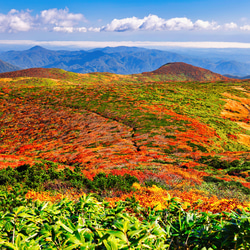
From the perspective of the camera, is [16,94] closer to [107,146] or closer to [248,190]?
[107,146]

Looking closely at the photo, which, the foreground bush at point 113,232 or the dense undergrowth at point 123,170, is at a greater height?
the foreground bush at point 113,232

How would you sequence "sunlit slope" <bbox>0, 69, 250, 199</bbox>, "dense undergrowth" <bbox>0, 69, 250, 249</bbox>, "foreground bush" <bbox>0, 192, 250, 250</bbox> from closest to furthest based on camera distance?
"foreground bush" <bbox>0, 192, 250, 250</bbox>
"dense undergrowth" <bbox>0, 69, 250, 249</bbox>
"sunlit slope" <bbox>0, 69, 250, 199</bbox>

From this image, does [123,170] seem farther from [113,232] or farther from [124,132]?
[124,132]

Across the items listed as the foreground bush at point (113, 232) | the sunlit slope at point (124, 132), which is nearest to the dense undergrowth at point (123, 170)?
the foreground bush at point (113, 232)

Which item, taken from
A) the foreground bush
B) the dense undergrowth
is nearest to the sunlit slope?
the dense undergrowth

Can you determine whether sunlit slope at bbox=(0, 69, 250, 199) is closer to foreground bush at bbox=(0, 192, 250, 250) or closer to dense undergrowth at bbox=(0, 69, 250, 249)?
dense undergrowth at bbox=(0, 69, 250, 249)

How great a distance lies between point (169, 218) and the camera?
432 cm

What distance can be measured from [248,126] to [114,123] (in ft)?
125

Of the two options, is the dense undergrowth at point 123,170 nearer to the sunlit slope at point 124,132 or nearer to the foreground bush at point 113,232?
the foreground bush at point 113,232

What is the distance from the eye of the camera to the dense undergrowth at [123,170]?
2977 mm

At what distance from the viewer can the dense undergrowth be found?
2977 millimetres

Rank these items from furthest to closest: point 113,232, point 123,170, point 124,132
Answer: point 124,132, point 123,170, point 113,232

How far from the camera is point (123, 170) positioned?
60.2ft

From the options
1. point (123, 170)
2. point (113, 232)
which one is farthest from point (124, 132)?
point (113, 232)
